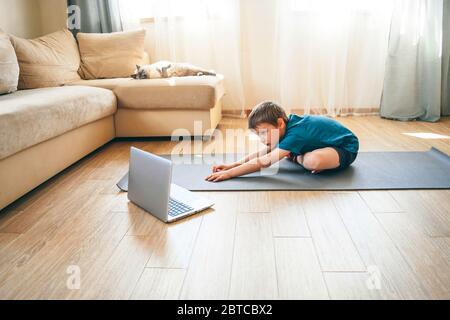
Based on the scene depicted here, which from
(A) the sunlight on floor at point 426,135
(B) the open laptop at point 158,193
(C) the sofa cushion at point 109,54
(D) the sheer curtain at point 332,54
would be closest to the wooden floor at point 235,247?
(B) the open laptop at point 158,193

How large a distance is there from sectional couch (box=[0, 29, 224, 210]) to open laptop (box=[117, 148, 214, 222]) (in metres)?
0.51

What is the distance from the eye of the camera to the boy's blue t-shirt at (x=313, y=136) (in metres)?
1.98

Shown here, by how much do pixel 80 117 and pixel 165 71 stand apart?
3.11 feet

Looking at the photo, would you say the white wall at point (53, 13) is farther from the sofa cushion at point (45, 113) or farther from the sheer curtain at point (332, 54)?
the sheer curtain at point (332, 54)

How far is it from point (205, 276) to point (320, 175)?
3.46 feet

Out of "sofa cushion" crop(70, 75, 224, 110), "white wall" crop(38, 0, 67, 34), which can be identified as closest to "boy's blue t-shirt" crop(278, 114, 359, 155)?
"sofa cushion" crop(70, 75, 224, 110)

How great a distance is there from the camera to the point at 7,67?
2.34 metres

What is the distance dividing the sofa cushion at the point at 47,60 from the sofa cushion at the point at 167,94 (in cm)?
34


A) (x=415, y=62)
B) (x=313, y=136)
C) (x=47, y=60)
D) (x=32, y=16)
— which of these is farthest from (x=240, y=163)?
(x=32, y=16)

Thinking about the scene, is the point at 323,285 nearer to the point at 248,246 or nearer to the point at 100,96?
the point at 248,246

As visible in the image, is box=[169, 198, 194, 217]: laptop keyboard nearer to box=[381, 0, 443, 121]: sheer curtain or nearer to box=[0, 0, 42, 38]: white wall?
box=[0, 0, 42, 38]: white wall

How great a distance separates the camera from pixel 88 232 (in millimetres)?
1487

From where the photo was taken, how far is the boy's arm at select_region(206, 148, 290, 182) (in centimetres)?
197
